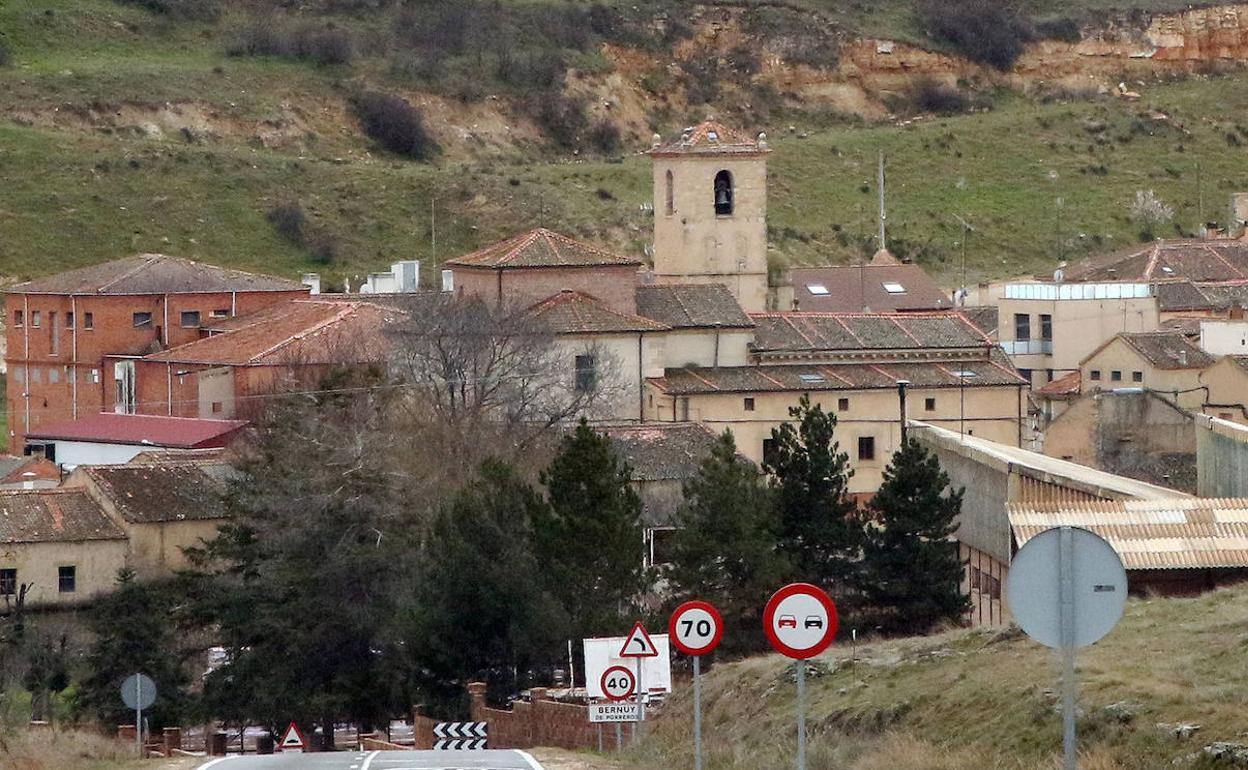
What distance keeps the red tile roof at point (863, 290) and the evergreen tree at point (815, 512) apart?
32.5 m

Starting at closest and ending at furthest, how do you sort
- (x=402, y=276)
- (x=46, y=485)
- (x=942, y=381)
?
(x=46, y=485)
(x=942, y=381)
(x=402, y=276)

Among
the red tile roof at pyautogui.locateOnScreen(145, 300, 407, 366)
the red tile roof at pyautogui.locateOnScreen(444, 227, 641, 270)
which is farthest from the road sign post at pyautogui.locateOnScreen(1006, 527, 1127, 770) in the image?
the red tile roof at pyautogui.locateOnScreen(444, 227, 641, 270)

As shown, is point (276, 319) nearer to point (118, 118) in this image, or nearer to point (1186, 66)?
point (118, 118)

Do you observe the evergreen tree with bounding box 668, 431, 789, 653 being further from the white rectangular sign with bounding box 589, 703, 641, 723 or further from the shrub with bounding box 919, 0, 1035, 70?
the shrub with bounding box 919, 0, 1035, 70

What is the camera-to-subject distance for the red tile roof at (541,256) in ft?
194

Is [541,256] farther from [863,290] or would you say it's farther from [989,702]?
[989,702]

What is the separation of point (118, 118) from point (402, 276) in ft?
86.5

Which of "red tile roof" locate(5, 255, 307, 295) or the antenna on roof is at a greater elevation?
the antenna on roof

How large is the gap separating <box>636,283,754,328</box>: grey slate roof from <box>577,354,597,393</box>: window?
2405 millimetres

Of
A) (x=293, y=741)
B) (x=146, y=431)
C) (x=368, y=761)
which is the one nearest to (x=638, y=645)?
(x=368, y=761)

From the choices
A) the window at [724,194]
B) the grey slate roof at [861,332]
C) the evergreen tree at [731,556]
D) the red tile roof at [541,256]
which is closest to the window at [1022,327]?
the grey slate roof at [861,332]

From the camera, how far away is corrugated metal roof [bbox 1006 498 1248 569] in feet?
85.8

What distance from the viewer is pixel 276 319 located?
6303 centimetres

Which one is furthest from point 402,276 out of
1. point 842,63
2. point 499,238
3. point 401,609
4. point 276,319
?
point 842,63
